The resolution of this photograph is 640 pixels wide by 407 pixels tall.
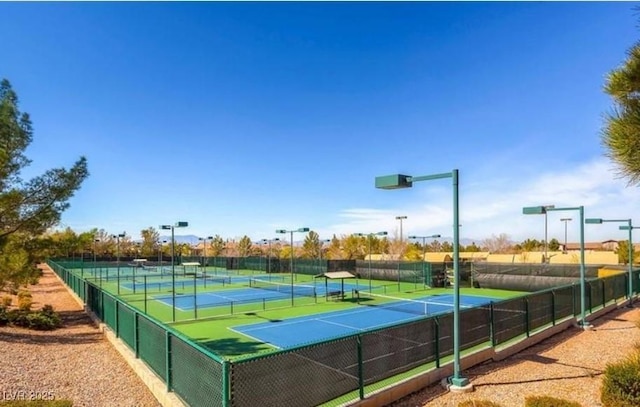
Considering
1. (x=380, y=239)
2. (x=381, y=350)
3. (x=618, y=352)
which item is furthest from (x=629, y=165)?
(x=380, y=239)

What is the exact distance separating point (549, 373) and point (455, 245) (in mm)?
4282

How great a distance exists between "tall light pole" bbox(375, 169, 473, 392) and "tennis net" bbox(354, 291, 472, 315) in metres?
14.2

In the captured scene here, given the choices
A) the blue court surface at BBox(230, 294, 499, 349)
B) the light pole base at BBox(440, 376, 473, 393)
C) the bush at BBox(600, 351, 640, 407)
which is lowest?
the blue court surface at BBox(230, 294, 499, 349)

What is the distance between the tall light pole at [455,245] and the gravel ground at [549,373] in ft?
0.94

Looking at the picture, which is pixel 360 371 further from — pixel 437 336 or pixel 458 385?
pixel 437 336

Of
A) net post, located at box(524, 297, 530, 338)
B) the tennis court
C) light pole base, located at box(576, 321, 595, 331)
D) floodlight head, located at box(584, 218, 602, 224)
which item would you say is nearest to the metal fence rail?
net post, located at box(524, 297, 530, 338)

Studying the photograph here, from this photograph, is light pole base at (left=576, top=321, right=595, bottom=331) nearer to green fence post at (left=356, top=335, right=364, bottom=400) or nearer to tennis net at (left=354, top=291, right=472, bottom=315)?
tennis net at (left=354, top=291, right=472, bottom=315)

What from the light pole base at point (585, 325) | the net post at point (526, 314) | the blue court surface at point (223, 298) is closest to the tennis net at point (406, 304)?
the blue court surface at point (223, 298)

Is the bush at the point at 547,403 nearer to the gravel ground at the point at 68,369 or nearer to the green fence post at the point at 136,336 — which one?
the gravel ground at the point at 68,369

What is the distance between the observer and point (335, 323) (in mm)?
20516

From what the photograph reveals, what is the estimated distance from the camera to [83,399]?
8.72 m

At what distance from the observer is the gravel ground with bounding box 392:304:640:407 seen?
8352 mm

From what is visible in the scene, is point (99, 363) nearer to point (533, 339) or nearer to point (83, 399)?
point (83, 399)

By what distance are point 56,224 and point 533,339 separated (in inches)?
804
